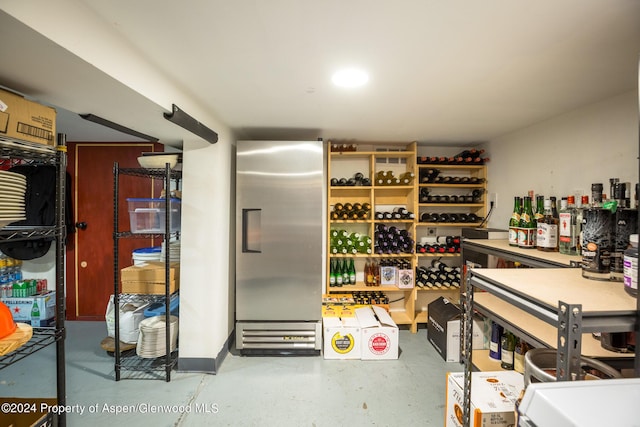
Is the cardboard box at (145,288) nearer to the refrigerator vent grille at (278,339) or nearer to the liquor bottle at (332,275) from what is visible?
the refrigerator vent grille at (278,339)

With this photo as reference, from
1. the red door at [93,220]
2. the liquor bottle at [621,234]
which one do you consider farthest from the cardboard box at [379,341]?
the red door at [93,220]

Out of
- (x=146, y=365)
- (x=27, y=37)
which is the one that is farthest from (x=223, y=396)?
(x=27, y=37)

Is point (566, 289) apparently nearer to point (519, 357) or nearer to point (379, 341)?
point (519, 357)

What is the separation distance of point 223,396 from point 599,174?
3.15m

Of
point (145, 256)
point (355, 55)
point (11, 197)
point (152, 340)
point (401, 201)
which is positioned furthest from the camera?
point (401, 201)

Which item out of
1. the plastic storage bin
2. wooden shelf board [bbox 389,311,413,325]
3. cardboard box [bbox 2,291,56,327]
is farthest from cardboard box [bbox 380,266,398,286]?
cardboard box [bbox 2,291,56,327]

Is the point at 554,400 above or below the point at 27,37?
below

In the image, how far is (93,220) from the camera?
328 centimetres

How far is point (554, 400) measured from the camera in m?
0.55

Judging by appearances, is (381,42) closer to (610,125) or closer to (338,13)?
(338,13)

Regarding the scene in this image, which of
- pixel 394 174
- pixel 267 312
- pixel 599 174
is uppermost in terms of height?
pixel 394 174

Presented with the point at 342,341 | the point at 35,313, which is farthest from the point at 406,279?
the point at 35,313

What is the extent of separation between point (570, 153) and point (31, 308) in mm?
5556

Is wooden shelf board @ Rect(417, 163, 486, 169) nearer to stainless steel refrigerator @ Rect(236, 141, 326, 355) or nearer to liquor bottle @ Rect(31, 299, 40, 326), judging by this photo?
stainless steel refrigerator @ Rect(236, 141, 326, 355)
